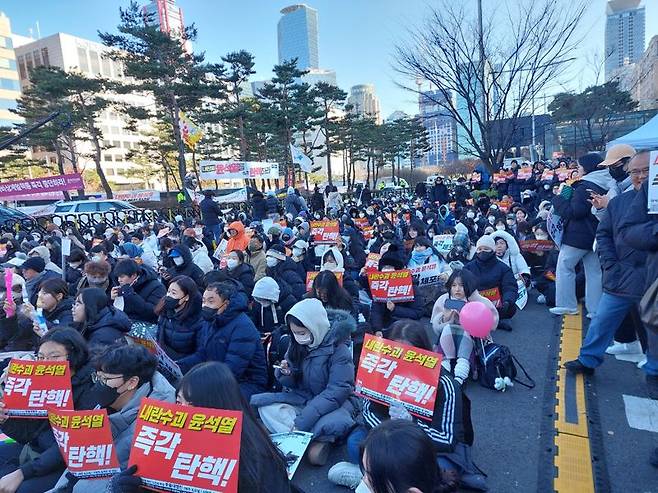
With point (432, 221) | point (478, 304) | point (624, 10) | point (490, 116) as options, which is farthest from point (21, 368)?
point (624, 10)

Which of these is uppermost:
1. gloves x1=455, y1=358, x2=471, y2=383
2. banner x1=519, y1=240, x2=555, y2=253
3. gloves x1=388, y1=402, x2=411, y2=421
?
gloves x1=388, y1=402, x2=411, y2=421

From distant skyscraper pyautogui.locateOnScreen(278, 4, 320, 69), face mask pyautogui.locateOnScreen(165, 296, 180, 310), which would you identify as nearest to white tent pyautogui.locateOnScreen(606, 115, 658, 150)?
face mask pyautogui.locateOnScreen(165, 296, 180, 310)

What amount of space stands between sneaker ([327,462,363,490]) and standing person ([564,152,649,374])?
8.09 feet

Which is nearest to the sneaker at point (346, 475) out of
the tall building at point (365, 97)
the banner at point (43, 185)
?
the banner at point (43, 185)

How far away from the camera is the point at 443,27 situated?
12.8 m

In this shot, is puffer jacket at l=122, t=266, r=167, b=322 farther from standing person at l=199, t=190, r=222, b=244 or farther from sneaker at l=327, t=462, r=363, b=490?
standing person at l=199, t=190, r=222, b=244

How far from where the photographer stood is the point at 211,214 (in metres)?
12.2

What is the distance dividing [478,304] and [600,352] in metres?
1.25

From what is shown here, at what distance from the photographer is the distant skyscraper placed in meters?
190

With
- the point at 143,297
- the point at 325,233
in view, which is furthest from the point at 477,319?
the point at 325,233

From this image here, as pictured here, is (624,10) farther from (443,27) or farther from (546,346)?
(546,346)

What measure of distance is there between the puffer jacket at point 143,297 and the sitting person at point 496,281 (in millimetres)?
3836

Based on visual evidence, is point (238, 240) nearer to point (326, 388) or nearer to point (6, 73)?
point (326, 388)

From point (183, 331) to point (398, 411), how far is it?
7.65ft
